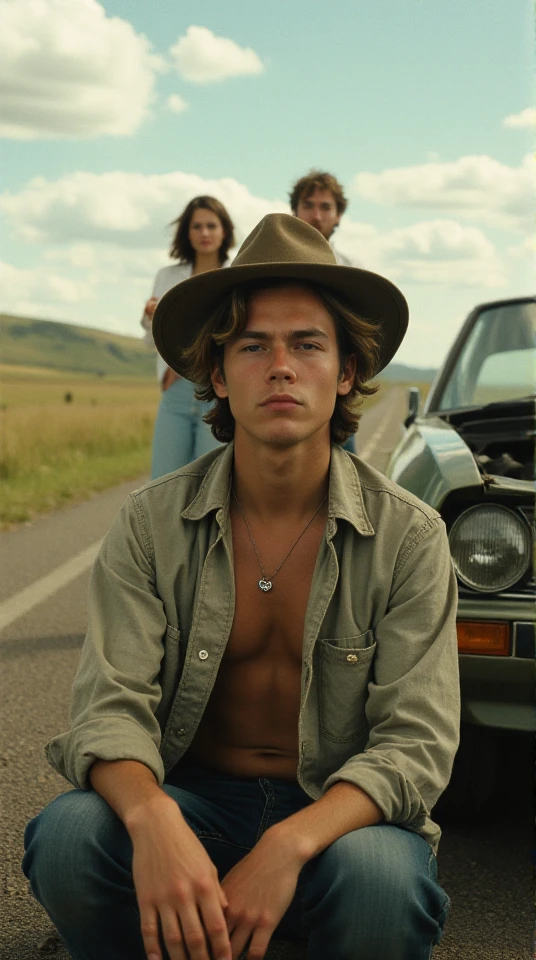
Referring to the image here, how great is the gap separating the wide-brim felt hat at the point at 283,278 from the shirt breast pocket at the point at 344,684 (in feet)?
2.78

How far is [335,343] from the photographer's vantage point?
2.84m

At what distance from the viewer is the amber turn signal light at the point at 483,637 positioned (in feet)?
10.6

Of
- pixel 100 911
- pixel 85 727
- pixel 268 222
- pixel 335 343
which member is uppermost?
pixel 268 222

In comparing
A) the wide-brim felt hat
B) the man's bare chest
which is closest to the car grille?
the wide-brim felt hat

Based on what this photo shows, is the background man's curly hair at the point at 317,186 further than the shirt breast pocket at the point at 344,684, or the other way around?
the background man's curly hair at the point at 317,186

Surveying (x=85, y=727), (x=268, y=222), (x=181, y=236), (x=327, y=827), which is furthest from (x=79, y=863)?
(x=181, y=236)

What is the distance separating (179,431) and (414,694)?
3554mm

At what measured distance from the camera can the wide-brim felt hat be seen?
2.70 m

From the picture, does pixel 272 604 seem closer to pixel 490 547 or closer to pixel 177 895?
pixel 177 895

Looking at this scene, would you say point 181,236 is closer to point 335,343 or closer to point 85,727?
point 335,343

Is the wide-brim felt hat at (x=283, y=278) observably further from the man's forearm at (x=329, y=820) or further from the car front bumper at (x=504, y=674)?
the man's forearm at (x=329, y=820)

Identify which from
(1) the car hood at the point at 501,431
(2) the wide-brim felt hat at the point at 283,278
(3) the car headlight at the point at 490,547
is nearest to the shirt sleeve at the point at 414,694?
(2) the wide-brim felt hat at the point at 283,278

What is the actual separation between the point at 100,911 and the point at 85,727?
0.37m

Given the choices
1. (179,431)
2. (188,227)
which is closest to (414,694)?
(179,431)
